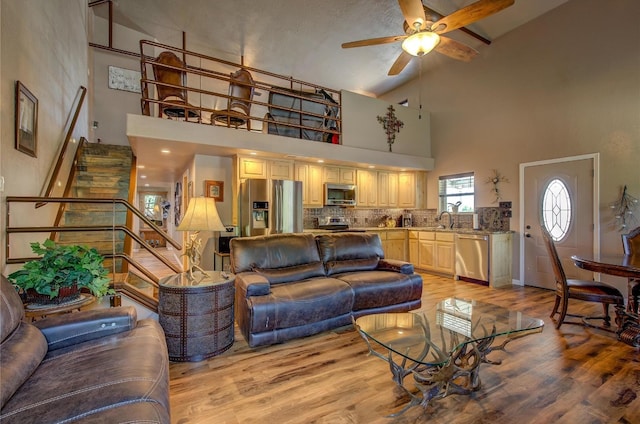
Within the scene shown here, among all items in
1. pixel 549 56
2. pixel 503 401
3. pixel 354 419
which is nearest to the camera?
pixel 354 419

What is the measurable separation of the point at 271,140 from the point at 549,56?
15.7 ft

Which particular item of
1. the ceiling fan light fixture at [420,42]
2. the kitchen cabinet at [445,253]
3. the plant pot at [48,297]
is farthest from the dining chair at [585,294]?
the plant pot at [48,297]

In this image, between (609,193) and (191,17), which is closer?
(609,193)

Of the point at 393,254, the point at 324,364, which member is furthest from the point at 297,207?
the point at 324,364

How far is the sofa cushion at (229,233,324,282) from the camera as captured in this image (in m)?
3.23

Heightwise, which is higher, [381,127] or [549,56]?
[549,56]

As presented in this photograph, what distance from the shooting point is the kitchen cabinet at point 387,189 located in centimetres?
659

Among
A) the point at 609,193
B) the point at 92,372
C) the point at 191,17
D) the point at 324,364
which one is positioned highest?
the point at 191,17

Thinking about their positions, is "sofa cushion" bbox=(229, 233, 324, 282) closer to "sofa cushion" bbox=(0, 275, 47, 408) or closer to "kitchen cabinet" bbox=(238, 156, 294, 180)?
"sofa cushion" bbox=(0, 275, 47, 408)

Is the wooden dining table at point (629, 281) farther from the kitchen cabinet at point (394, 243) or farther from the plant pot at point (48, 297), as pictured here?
the plant pot at point (48, 297)

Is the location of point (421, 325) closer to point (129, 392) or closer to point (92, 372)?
point (129, 392)

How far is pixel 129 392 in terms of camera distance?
3.76 feet

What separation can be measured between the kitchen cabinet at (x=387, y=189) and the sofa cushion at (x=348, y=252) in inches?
107

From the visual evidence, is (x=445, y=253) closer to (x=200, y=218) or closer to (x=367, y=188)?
(x=367, y=188)
